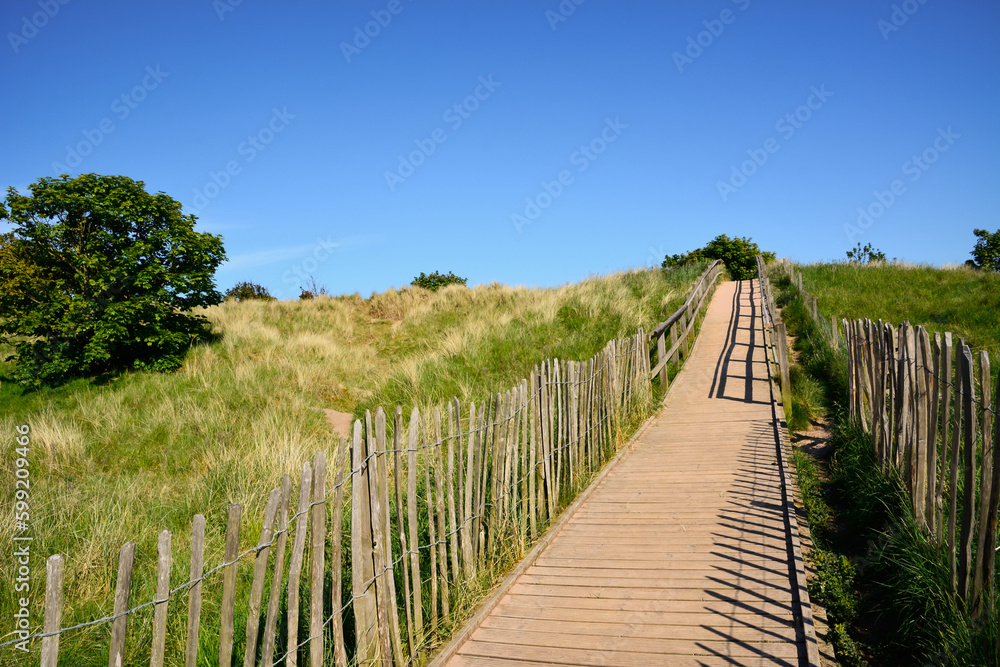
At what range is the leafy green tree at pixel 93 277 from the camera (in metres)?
13.1

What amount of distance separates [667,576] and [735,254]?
44.7 m

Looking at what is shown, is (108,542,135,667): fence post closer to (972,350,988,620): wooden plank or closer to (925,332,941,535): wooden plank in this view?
(972,350,988,620): wooden plank

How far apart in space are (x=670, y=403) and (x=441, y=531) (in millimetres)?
7968

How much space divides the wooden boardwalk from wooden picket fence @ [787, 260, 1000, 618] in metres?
0.99

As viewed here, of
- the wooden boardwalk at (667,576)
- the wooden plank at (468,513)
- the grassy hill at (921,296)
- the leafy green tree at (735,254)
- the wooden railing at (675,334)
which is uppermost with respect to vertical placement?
the leafy green tree at (735,254)

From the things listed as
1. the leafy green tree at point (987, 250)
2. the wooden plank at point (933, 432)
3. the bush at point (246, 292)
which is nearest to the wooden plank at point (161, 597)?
the wooden plank at point (933, 432)

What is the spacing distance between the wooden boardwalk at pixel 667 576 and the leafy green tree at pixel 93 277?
455 inches

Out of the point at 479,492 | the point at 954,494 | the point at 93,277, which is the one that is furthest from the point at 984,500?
the point at 93,277

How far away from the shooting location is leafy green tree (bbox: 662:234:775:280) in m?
45.2

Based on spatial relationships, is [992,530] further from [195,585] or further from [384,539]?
[195,585]

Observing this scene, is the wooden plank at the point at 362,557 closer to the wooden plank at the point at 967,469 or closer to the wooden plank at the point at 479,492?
the wooden plank at the point at 479,492

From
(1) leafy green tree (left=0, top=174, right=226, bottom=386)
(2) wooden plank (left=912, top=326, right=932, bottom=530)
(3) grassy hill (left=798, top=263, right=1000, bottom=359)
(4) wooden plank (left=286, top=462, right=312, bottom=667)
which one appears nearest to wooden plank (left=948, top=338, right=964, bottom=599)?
(2) wooden plank (left=912, top=326, right=932, bottom=530)

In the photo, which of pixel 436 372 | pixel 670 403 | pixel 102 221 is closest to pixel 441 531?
pixel 670 403

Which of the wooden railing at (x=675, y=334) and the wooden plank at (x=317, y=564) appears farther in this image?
the wooden railing at (x=675, y=334)
